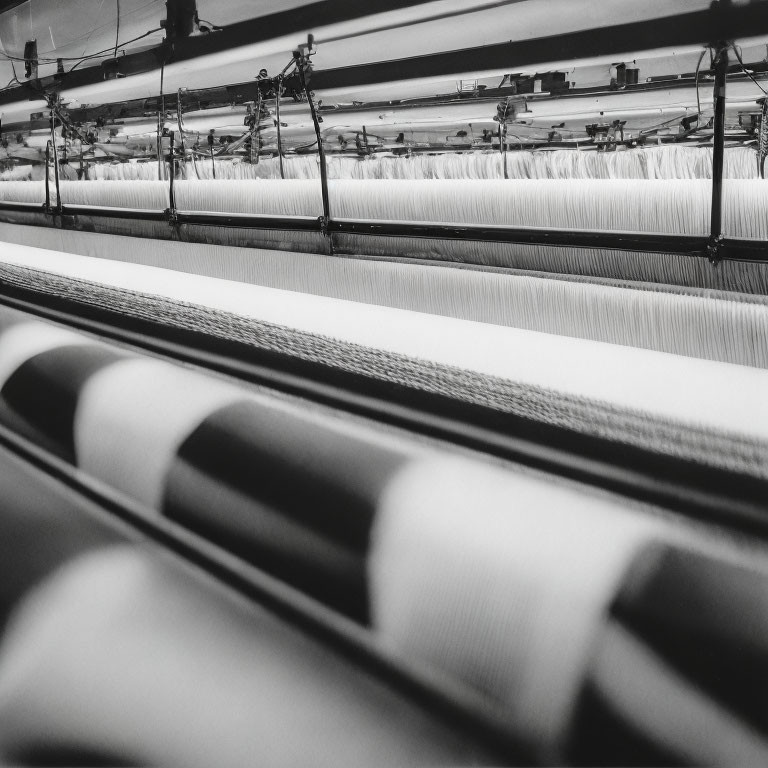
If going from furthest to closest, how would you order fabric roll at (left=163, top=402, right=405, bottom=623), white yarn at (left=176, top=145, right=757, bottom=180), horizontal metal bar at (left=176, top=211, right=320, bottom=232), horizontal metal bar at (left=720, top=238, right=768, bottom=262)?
white yarn at (left=176, top=145, right=757, bottom=180) → horizontal metal bar at (left=176, top=211, right=320, bottom=232) → horizontal metal bar at (left=720, top=238, right=768, bottom=262) → fabric roll at (left=163, top=402, right=405, bottom=623)

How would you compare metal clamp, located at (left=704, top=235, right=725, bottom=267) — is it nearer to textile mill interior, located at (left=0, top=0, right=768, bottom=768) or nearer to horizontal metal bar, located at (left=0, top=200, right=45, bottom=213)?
textile mill interior, located at (left=0, top=0, right=768, bottom=768)

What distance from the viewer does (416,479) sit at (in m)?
0.43

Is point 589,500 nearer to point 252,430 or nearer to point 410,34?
point 252,430

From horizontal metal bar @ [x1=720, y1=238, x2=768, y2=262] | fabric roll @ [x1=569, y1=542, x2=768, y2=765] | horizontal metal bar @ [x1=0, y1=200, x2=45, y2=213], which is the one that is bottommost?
fabric roll @ [x1=569, y1=542, x2=768, y2=765]

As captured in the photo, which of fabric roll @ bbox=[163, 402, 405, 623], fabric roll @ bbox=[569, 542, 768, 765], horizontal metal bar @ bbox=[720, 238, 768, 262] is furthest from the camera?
horizontal metal bar @ bbox=[720, 238, 768, 262]

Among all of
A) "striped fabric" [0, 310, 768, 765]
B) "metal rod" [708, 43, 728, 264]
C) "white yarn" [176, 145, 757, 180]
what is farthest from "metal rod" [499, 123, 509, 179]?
"striped fabric" [0, 310, 768, 765]

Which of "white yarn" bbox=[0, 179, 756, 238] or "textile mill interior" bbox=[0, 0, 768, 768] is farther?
"white yarn" bbox=[0, 179, 756, 238]

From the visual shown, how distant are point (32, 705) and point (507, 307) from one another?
2.24 ft

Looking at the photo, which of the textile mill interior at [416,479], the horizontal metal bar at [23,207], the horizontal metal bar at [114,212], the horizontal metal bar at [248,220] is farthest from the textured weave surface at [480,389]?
the horizontal metal bar at [23,207]

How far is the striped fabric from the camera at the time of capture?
1.02 feet

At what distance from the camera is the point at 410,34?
1.30 metres

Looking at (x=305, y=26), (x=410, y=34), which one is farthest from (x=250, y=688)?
(x=410, y=34)

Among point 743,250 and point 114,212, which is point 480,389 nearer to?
point 743,250

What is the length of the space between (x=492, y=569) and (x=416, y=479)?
8cm
